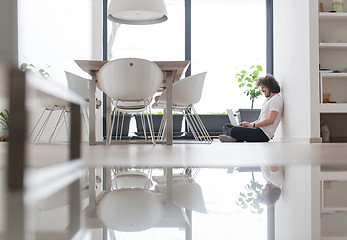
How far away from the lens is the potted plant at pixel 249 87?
5.69 metres

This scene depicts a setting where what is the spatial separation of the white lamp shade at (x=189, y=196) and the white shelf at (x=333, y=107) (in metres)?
3.68

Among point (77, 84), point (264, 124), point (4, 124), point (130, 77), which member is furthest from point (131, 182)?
point (4, 124)

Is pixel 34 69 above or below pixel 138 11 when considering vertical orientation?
below

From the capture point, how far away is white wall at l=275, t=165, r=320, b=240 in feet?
1.12

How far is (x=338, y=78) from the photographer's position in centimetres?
443

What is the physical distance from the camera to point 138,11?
3.44 metres

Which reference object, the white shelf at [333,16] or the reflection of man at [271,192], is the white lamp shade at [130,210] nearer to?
the reflection of man at [271,192]

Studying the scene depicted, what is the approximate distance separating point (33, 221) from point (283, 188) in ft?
1.36

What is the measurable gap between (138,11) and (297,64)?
197cm

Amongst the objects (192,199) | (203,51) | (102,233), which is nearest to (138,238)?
(102,233)

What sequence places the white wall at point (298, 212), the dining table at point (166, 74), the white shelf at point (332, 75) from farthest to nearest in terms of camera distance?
the white shelf at point (332, 75) < the dining table at point (166, 74) < the white wall at point (298, 212)

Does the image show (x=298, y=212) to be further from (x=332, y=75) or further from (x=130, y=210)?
(x=332, y=75)

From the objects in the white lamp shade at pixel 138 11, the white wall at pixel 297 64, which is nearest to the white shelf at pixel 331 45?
the white wall at pixel 297 64

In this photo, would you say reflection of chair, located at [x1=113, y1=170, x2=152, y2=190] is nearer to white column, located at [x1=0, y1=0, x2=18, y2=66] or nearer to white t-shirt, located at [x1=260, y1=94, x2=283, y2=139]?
white t-shirt, located at [x1=260, y1=94, x2=283, y2=139]
